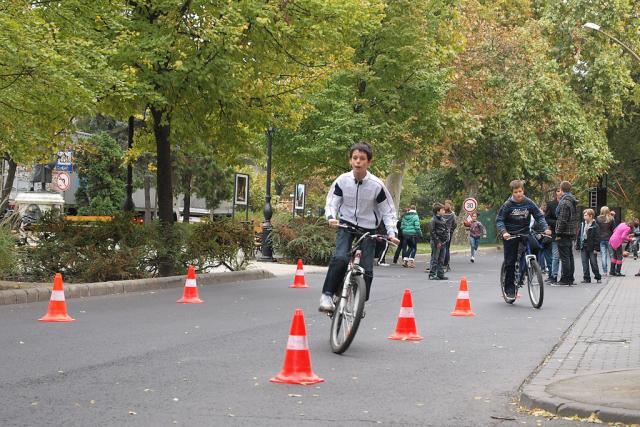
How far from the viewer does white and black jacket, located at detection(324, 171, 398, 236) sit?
33.5ft

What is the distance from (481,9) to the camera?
47406mm

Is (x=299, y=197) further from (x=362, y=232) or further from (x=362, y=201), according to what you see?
(x=362, y=232)

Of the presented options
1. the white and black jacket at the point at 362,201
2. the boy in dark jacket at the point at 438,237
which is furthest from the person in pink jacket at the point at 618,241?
the white and black jacket at the point at 362,201

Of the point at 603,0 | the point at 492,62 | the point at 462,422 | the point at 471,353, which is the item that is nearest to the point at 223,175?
the point at 492,62

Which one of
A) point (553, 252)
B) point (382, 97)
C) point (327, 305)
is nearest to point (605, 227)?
point (553, 252)

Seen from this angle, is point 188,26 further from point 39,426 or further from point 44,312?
point 39,426

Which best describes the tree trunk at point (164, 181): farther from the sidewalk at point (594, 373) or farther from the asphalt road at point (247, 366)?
the sidewalk at point (594, 373)

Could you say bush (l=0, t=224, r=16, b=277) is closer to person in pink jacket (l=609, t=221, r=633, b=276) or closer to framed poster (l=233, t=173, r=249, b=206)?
framed poster (l=233, t=173, r=249, b=206)

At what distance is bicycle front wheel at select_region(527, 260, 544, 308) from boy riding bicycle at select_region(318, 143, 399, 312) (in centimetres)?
570

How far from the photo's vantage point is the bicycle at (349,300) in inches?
376

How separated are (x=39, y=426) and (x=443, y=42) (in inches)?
1232

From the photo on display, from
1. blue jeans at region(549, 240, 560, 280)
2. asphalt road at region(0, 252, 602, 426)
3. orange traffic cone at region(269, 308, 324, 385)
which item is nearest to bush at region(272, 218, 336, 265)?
blue jeans at region(549, 240, 560, 280)

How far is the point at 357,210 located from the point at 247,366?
86.0 inches

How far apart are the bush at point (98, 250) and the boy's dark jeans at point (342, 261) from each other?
8.37 meters
